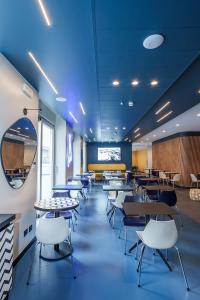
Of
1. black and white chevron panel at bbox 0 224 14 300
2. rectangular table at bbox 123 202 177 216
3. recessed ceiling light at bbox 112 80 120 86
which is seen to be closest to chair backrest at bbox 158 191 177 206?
rectangular table at bbox 123 202 177 216

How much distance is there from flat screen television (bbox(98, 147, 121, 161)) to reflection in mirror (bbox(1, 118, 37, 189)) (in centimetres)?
1207

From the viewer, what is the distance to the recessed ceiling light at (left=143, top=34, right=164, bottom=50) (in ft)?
7.34

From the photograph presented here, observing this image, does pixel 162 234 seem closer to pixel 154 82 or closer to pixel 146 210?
pixel 146 210

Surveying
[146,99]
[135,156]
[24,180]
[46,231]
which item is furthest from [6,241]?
[135,156]

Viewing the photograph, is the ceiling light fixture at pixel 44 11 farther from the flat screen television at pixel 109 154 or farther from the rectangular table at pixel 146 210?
the flat screen television at pixel 109 154

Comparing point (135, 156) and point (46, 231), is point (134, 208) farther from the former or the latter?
point (135, 156)

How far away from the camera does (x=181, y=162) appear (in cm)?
1072

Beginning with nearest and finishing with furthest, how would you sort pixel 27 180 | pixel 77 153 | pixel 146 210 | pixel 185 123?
pixel 146 210, pixel 27 180, pixel 185 123, pixel 77 153

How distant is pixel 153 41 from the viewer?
2322 mm

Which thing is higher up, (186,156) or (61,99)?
(61,99)

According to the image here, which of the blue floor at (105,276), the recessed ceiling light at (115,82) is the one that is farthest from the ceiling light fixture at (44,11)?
the blue floor at (105,276)

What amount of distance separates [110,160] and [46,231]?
1335cm

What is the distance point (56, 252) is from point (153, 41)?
131 inches

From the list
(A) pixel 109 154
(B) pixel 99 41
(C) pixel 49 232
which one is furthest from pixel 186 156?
(C) pixel 49 232
